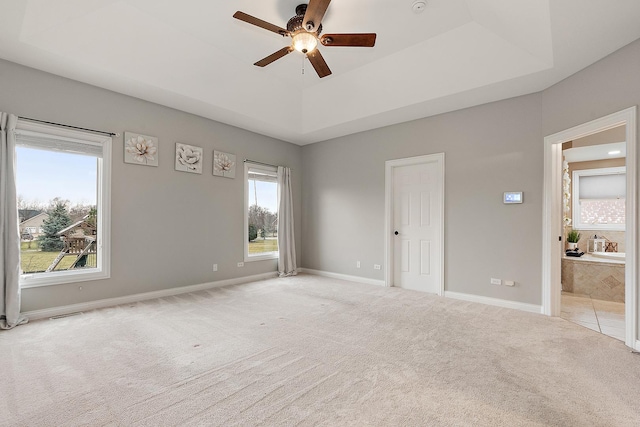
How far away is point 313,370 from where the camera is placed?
2.38 m

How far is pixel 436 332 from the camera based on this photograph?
3.19 meters

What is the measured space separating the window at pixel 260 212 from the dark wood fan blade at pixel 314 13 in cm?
335

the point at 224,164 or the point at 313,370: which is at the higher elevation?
the point at 224,164

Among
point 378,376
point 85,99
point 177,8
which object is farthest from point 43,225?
point 378,376

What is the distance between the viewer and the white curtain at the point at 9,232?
320cm

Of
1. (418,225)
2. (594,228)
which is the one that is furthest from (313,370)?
(594,228)

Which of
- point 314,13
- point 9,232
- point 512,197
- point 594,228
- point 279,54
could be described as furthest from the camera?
point 594,228

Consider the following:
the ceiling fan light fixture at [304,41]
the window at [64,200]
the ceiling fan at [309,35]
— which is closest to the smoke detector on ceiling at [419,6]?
the ceiling fan at [309,35]

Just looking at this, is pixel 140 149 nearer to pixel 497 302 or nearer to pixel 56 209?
pixel 56 209

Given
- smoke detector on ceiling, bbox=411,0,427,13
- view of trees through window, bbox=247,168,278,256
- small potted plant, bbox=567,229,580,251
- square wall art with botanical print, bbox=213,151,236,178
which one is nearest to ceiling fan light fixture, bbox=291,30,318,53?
smoke detector on ceiling, bbox=411,0,427,13

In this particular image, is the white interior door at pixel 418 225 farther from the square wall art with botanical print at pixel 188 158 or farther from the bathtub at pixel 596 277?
the square wall art with botanical print at pixel 188 158

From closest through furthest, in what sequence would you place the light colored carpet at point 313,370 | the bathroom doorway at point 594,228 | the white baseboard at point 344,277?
the light colored carpet at point 313,370, the bathroom doorway at point 594,228, the white baseboard at point 344,277

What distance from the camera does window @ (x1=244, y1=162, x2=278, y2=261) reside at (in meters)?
5.71

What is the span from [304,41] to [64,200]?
3624 millimetres
